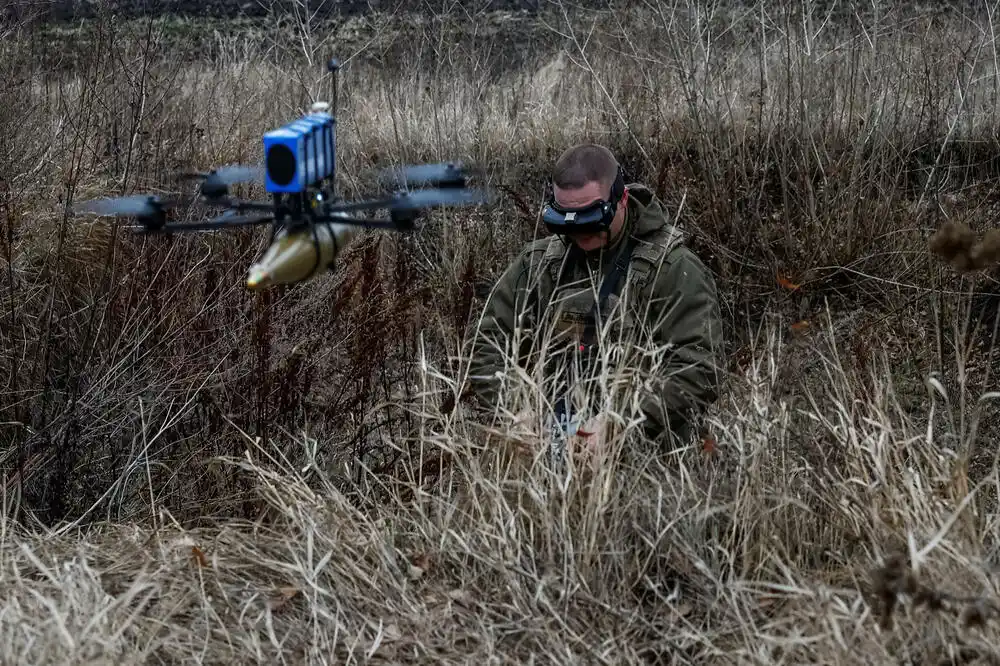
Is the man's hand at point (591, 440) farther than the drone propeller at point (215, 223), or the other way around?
the man's hand at point (591, 440)

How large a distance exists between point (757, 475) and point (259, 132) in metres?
4.53

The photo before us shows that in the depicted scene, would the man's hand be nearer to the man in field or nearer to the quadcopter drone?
the man in field

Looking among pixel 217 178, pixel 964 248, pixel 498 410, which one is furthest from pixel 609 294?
pixel 217 178

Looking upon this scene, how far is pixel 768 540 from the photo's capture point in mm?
3059

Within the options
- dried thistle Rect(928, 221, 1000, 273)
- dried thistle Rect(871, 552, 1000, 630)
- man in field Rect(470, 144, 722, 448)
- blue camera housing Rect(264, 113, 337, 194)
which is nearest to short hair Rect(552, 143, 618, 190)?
man in field Rect(470, 144, 722, 448)

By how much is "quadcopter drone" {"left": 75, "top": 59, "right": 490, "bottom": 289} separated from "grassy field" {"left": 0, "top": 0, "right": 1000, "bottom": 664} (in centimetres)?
115

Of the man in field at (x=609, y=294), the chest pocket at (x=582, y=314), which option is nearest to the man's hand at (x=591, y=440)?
the man in field at (x=609, y=294)

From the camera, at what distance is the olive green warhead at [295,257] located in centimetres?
157

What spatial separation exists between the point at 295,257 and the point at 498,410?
1.85 metres

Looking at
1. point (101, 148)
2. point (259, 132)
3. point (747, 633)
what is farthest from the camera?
point (259, 132)

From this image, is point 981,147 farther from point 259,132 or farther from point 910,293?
point 259,132

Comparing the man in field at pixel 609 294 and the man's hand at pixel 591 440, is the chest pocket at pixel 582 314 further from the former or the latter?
the man's hand at pixel 591 440

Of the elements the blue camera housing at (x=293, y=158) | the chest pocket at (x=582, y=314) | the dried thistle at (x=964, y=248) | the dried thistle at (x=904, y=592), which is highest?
the blue camera housing at (x=293, y=158)

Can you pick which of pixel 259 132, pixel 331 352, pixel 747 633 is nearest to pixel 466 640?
pixel 747 633
